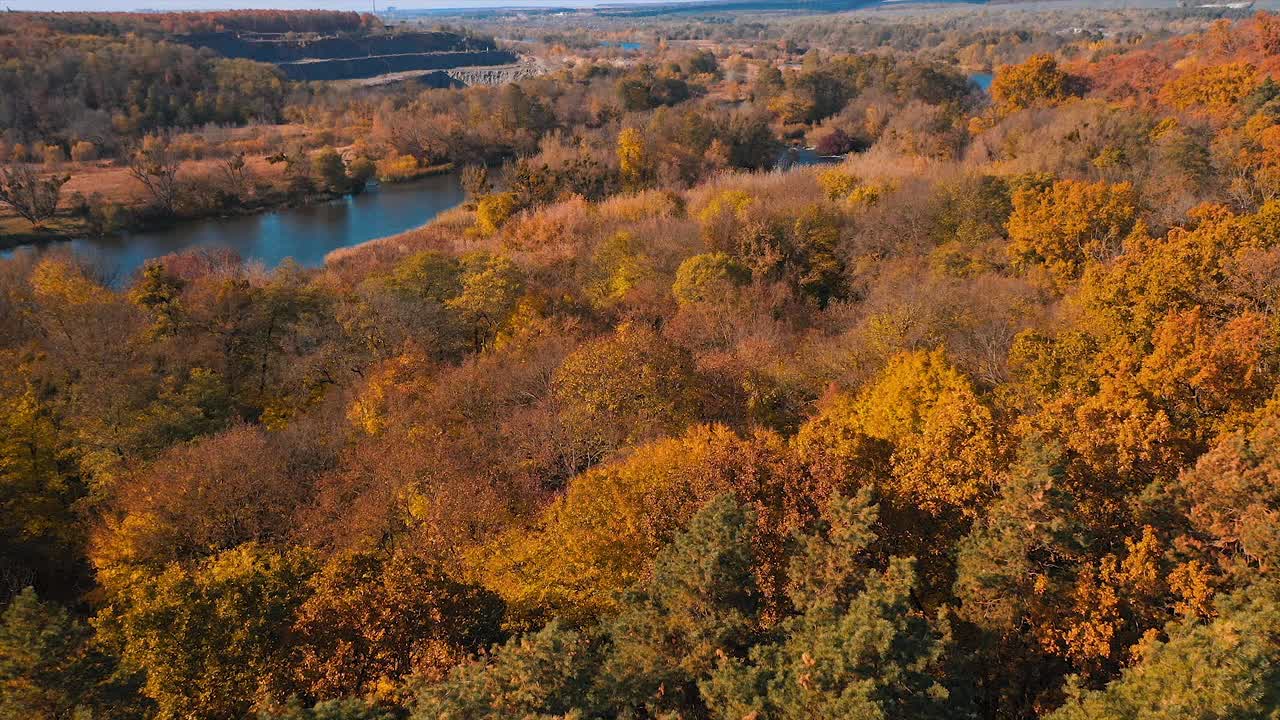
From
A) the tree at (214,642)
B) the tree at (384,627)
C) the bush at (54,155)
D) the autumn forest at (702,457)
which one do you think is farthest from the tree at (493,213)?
the bush at (54,155)

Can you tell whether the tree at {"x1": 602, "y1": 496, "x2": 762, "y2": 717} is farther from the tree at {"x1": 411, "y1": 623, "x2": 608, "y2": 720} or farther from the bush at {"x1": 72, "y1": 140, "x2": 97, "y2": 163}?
the bush at {"x1": 72, "y1": 140, "x2": 97, "y2": 163}

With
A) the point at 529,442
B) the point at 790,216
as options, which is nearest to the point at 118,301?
the point at 529,442

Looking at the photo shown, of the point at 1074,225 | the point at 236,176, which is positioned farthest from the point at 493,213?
the point at 1074,225

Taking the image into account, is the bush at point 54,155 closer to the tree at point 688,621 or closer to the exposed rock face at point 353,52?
the exposed rock face at point 353,52

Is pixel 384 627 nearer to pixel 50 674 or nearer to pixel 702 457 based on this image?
pixel 50 674

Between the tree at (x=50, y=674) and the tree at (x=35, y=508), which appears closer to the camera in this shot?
the tree at (x=50, y=674)

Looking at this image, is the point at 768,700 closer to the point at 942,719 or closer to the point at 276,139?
the point at 942,719

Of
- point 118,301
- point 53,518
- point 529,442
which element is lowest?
point 53,518
